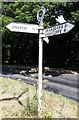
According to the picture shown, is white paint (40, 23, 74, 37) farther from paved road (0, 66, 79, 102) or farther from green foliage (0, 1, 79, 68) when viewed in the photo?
green foliage (0, 1, 79, 68)

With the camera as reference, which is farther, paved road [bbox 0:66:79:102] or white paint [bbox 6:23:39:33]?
paved road [bbox 0:66:79:102]

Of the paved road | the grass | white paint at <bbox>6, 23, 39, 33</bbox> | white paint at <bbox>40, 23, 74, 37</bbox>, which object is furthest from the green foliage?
white paint at <bbox>40, 23, 74, 37</bbox>

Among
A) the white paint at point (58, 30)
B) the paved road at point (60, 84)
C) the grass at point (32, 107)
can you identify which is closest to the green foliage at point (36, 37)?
the paved road at point (60, 84)

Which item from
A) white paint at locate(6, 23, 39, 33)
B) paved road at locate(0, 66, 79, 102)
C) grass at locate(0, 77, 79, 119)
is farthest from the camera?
paved road at locate(0, 66, 79, 102)

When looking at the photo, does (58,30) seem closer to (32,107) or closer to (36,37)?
(32,107)

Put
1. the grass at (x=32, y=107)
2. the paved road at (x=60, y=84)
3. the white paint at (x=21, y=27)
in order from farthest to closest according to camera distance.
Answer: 1. the paved road at (x=60, y=84)
2. the grass at (x=32, y=107)
3. the white paint at (x=21, y=27)

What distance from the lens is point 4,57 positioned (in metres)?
30.8

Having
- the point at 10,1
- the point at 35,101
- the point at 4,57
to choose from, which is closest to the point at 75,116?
the point at 35,101

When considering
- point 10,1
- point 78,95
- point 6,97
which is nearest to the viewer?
point 6,97

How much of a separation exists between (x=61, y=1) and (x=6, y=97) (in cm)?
933

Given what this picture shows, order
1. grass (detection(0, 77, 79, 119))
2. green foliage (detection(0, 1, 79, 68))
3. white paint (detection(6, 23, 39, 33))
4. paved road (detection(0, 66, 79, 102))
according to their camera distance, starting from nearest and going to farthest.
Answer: white paint (detection(6, 23, 39, 33)) → grass (detection(0, 77, 79, 119)) → paved road (detection(0, 66, 79, 102)) → green foliage (detection(0, 1, 79, 68))

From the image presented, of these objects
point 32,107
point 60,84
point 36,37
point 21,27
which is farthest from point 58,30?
point 36,37

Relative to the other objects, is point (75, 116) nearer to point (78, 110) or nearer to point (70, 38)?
point (78, 110)

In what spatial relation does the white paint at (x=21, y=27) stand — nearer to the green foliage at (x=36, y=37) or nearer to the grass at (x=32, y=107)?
the grass at (x=32, y=107)
